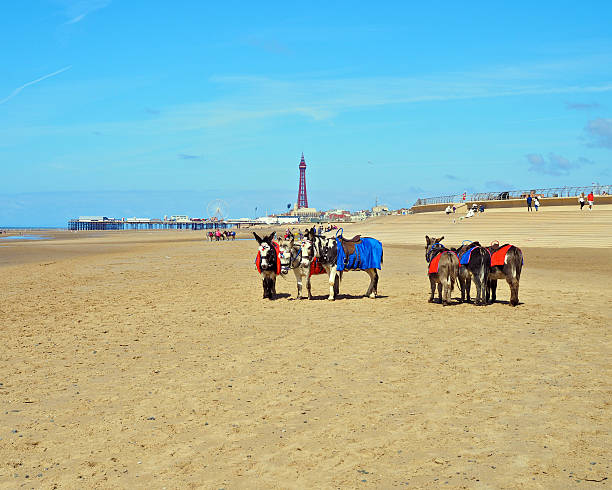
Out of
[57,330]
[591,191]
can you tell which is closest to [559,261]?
[57,330]

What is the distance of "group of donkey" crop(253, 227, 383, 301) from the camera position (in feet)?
52.4

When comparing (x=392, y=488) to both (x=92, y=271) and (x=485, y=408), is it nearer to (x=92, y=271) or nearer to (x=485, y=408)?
(x=485, y=408)

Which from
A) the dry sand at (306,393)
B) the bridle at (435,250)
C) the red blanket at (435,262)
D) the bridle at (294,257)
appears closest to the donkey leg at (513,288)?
the dry sand at (306,393)

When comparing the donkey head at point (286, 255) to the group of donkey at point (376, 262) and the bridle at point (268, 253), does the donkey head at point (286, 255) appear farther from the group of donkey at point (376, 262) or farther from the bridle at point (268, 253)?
the bridle at point (268, 253)

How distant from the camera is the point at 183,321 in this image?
13.8 metres

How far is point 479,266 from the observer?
47.8ft

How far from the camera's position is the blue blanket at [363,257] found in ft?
53.8

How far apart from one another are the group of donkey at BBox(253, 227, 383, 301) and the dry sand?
87 centimetres

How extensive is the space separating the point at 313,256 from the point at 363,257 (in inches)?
60.6

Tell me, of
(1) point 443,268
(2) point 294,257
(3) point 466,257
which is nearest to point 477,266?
(3) point 466,257

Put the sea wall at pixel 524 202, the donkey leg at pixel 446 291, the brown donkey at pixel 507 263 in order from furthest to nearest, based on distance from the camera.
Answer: the sea wall at pixel 524 202 < the donkey leg at pixel 446 291 < the brown donkey at pixel 507 263

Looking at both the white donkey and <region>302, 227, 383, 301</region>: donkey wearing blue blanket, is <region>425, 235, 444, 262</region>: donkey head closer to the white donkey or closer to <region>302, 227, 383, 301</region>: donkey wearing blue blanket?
<region>302, 227, 383, 301</region>: donkey wearing blue blanket

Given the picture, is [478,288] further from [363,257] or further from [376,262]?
[363,257]

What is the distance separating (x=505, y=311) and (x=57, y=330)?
10169 millimetres
